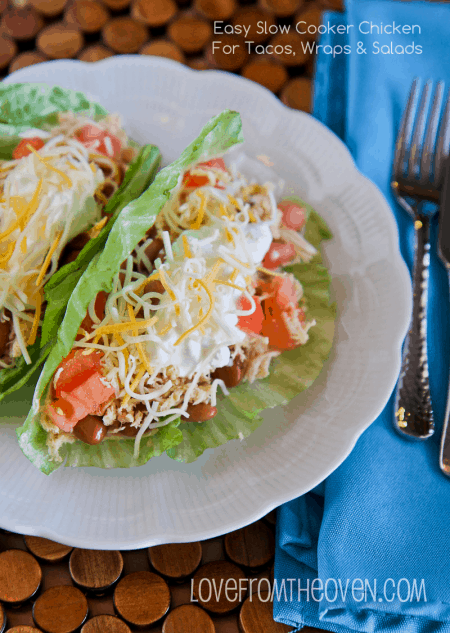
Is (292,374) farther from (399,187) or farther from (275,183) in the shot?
(399,187)

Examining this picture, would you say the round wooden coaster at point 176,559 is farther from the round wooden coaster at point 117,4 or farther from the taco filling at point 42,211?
the round wooden coaster at point 117,4

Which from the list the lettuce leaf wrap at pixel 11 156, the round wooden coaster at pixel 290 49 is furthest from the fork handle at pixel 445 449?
the round wooden coaster at pixel 290 49

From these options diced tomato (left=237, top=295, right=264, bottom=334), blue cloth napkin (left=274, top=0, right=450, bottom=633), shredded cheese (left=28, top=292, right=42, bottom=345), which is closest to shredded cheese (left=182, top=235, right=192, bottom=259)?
diced tomato (left=237, top=295, right=264, bottom=334)

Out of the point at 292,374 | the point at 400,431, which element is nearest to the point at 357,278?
the point at 292,374

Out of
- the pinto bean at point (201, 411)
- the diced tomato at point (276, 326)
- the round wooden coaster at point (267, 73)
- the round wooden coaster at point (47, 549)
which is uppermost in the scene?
the round wooden coaster at point (267, 73)

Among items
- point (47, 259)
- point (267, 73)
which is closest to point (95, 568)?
point (47, 259)
